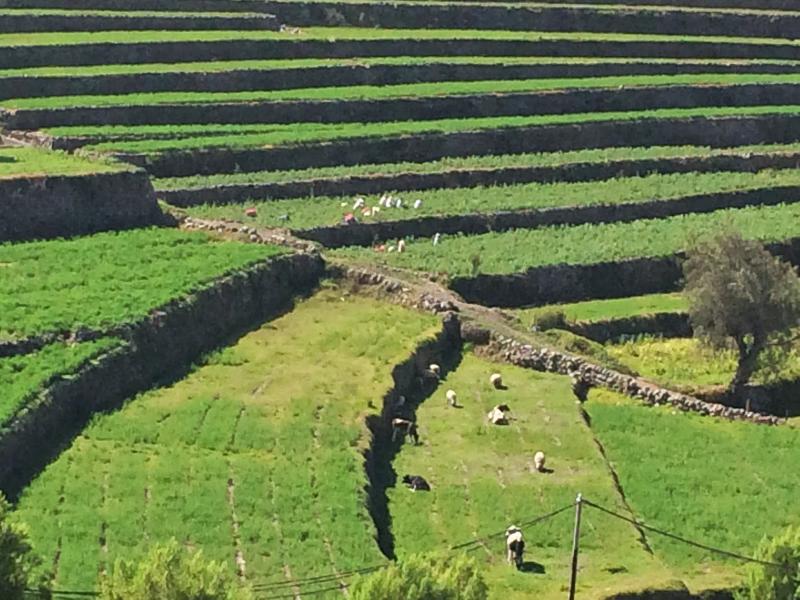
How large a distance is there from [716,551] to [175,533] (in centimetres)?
1131

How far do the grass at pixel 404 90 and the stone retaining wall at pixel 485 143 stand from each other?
3.42 m

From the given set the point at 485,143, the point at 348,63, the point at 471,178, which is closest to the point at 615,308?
the point at 471,178

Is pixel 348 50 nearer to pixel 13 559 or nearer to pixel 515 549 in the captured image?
pixel 515 549

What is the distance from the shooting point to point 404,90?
68375mm

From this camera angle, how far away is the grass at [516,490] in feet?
107

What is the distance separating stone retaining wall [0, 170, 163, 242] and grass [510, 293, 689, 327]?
11340mm

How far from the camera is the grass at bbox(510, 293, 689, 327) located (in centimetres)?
5176

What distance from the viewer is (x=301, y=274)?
48.2 meters

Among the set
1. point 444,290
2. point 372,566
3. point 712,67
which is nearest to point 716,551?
point 372,566

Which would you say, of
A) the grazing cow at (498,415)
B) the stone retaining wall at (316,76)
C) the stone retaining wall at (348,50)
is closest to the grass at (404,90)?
the stone retaining wall at (316,76)

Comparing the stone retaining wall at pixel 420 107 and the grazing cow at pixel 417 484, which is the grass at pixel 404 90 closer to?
the stone retaining wall at pixel 420 107

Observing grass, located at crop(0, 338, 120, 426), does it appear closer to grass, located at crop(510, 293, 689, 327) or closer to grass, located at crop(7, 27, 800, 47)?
grass, located at crop(510, 293, 689, 327)

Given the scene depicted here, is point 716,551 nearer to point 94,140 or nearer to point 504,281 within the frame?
point 504,281

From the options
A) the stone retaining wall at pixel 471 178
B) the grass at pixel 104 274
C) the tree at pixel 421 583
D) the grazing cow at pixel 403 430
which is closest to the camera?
the tree at pixel 421 583
